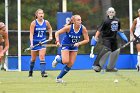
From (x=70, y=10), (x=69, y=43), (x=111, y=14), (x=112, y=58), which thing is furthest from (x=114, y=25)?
(x=70, y=10)

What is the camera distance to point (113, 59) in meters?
18.8

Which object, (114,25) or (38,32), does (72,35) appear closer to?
(38,32)

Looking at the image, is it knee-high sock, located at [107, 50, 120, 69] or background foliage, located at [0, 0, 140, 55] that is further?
background foliage, located at [0, 0, 140, 55]

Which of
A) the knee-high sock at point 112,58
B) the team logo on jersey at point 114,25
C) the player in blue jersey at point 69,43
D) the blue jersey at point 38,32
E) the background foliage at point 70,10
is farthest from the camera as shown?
the background foliage at point 70,10

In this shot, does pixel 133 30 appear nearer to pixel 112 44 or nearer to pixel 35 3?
pixel 112 44

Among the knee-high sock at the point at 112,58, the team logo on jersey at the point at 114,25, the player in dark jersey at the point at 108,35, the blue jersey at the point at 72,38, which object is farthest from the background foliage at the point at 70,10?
the blue jersey at the point at 72,38

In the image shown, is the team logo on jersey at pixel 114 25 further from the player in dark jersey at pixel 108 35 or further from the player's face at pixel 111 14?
the player's face at pixel 111 14

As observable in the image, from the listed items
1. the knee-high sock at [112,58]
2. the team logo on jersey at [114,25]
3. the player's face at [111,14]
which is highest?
the player's face at [111,14]

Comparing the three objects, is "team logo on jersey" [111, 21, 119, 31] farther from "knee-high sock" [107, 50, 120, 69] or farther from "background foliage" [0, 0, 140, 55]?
"background foliage" [0, 0, 140, 55]

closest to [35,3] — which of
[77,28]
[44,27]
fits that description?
[44,27]

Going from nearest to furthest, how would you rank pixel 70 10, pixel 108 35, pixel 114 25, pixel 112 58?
pixel 114 25 → pixel 108 35 → pixel 112 58 → pixel 70 10

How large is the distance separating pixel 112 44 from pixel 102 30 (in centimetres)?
55

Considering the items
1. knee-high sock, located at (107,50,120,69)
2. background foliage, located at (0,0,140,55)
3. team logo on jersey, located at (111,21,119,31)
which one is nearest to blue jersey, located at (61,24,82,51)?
team logo on jersey, located at (111,21,119,31)

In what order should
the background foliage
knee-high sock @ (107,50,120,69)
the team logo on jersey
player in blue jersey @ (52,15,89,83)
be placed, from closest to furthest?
player in blue jersey @ (52,15,89,83) → the team logo on jersey → knee-high sock @ (107,50,120,69) → the background foliage
